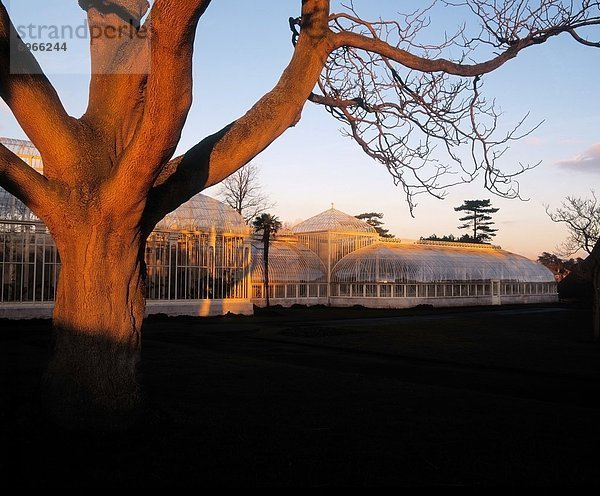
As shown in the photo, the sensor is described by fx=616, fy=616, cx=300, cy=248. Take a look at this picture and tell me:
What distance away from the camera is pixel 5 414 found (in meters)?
7.08

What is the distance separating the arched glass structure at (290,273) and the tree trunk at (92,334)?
37555 millimetres

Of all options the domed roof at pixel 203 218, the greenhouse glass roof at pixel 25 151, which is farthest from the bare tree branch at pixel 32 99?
the domed roof at pixel 203 218

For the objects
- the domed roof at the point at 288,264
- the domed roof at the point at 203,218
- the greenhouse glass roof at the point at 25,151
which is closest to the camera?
the greenhouse glass roof at the point at 25,151

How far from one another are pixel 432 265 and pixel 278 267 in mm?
13035

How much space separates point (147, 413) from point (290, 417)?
7.34 ft

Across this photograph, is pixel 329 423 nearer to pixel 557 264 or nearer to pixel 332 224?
pixel 332 224

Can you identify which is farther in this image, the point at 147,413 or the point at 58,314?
the point at 147,413

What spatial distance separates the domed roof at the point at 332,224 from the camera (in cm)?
5281

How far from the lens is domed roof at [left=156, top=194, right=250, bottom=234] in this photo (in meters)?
35.6

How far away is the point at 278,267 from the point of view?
4581 cm

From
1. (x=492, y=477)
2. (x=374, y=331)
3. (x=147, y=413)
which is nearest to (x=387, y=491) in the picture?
(x=492, y=477)

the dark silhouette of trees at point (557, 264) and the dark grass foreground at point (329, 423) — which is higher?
the dark silhouette of trees at point (557, 264)

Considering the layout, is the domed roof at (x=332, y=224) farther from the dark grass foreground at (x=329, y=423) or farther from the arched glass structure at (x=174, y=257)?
the dark grass foreground at (x=329, y=423)

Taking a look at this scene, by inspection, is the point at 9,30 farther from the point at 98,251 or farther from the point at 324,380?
the point at 324,380
